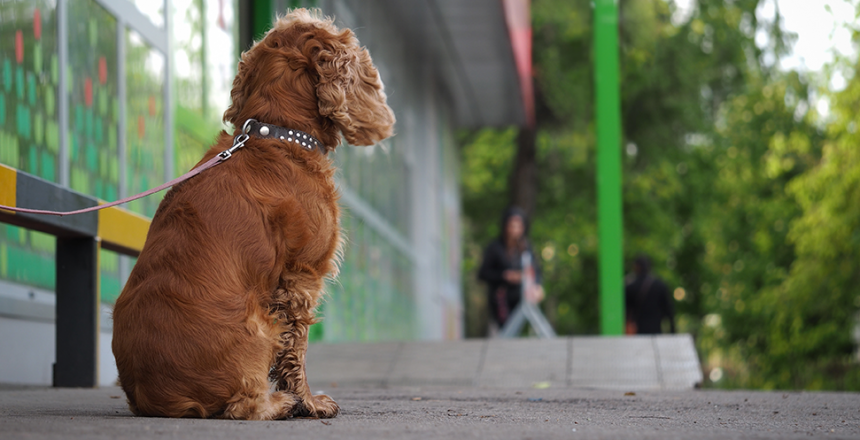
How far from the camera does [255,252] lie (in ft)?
11.3

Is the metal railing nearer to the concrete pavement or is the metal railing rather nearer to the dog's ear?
the concrete pavement

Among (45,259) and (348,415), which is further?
(45,259)

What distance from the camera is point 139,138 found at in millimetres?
7891

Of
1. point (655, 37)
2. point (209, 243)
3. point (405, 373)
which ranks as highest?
point (655, 37)

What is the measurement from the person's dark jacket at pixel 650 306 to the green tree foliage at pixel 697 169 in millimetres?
7817

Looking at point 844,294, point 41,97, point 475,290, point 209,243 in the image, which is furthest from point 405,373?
point 475,290

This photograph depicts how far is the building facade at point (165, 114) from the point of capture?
6082 mm

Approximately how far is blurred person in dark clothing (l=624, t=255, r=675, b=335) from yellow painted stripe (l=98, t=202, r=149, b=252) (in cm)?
789

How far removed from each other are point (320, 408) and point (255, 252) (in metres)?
0.71

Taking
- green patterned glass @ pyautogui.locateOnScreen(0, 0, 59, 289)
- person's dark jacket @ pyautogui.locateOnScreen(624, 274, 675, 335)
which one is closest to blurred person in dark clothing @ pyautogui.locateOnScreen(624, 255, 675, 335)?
person's dark jacket @ pyautogui.locateOnScreen(624, 274, 675, 335)

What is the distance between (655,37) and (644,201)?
3756mm

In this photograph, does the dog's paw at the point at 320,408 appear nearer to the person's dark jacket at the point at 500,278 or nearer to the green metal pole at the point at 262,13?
the person's dark jacket at the point at 500,278

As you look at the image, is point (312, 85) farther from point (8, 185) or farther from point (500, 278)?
point (500, 278)

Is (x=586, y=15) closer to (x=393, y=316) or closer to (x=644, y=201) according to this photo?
(x=644, y=201)
